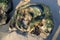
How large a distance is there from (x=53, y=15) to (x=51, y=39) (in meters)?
0.12

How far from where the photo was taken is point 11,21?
1.22 metres

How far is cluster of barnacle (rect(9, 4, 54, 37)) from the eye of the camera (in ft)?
3.84

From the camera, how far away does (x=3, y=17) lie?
126 cm

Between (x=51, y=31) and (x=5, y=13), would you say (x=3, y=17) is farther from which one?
(x=51, y=31)

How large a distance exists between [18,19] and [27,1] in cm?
12

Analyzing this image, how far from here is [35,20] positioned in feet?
3.84

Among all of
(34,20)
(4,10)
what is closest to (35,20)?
(34,20)

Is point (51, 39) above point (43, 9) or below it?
below

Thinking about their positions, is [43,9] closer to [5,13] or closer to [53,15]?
[53,15]

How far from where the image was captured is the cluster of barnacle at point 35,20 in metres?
1.17

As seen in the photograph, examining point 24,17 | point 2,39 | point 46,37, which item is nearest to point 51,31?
point 46,37

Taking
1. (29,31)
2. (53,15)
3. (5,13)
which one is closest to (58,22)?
(53,15)

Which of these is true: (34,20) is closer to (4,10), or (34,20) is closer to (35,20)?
(35,20)

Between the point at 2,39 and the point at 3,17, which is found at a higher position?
the point at 3,17
